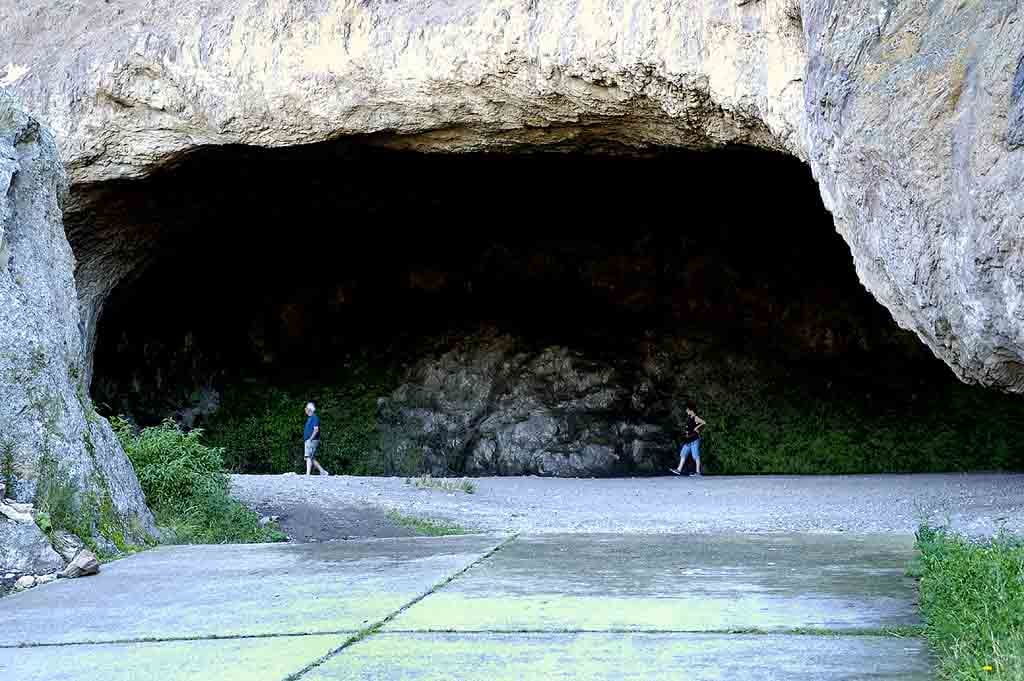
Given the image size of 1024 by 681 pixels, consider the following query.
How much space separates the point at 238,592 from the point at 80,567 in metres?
1.11

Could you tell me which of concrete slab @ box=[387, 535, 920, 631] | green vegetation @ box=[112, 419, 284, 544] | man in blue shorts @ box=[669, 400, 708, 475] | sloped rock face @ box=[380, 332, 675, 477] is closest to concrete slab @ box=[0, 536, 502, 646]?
concrete slab @ box=[387, 535, 920, 631]

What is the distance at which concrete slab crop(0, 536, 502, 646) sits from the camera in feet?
10.5

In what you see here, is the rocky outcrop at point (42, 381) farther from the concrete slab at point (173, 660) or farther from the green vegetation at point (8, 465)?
the concrete slab at point (173, 660)

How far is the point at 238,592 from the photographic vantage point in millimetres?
3777

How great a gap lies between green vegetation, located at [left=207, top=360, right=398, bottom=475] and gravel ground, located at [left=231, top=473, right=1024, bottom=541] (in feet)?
16.4

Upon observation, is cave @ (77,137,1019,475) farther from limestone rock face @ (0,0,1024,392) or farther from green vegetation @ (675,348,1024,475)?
limestone rock face @ (0,0,1024,392)

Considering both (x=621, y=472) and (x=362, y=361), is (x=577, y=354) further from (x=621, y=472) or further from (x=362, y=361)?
(x=362, y=361)

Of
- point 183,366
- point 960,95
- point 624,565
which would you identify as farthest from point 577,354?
point 624,565

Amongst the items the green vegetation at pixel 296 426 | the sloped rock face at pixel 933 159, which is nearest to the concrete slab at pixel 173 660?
the sloped rock face at pixel 933 159

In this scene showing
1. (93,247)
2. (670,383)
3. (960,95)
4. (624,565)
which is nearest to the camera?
(624,565)

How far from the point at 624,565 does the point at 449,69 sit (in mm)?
7876

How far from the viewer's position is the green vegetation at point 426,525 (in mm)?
8422

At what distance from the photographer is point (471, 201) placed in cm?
1764

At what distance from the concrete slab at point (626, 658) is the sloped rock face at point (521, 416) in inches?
593
